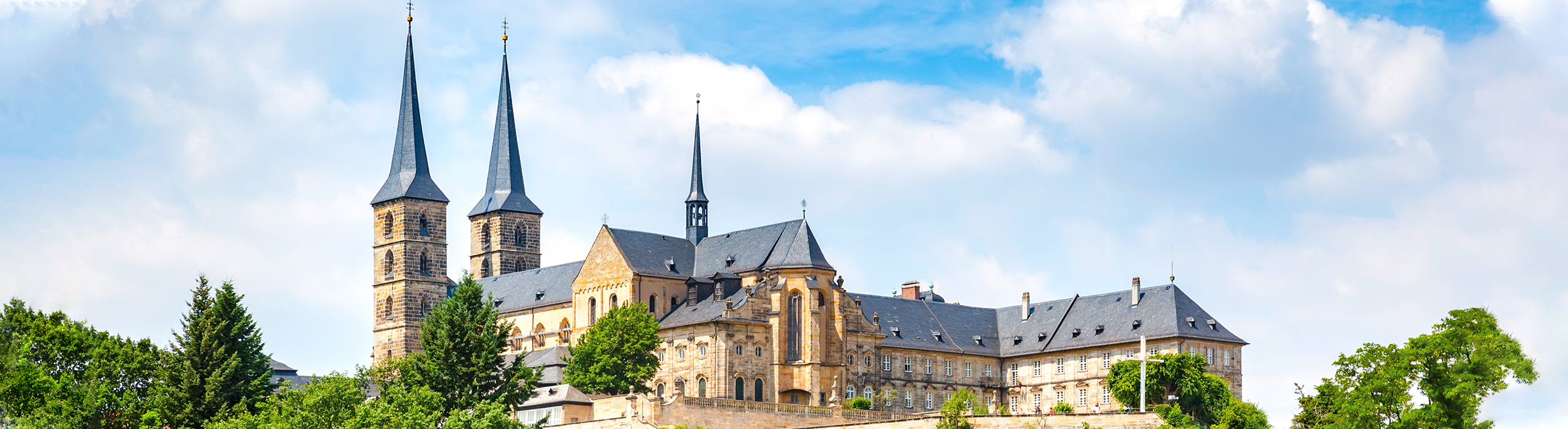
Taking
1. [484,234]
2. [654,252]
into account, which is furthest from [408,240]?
[654,252]

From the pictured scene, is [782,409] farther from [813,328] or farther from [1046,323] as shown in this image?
[1046,323]

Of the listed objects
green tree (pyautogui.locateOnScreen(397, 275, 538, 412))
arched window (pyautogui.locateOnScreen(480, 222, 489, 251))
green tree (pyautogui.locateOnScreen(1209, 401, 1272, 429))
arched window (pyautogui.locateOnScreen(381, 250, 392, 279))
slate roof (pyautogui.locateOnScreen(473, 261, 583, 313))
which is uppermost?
arched window (pyautogui.locateOnScreen(480, 222, 489, 251))

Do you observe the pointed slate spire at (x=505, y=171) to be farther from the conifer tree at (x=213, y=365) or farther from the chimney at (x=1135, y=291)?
the conifer tree at (x=213, y=365)

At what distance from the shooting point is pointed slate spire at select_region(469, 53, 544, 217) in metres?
154

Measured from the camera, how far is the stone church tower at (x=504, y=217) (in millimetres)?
152625

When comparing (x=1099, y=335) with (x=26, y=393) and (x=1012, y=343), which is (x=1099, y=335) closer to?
(x=1012, y=343)

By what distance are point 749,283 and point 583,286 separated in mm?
11115

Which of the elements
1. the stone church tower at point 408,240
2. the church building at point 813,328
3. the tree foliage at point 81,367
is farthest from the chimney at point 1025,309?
the tree foliage at point 81,367

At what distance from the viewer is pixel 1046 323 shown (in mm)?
124750

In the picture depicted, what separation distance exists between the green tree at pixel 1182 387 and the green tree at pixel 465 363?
3497cm

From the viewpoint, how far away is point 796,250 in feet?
373

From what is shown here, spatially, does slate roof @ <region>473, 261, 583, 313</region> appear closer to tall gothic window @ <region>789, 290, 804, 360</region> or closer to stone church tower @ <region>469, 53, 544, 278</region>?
stone church tower @ <region>469, 53, 544, 278</region>

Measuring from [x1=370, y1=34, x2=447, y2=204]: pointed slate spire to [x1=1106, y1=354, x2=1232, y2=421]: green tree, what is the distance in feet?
199

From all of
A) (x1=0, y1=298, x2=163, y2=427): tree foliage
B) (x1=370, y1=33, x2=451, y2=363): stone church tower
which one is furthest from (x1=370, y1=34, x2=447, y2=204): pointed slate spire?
(x1=0, y1=298, x2=163, y2=427): tree foliage
